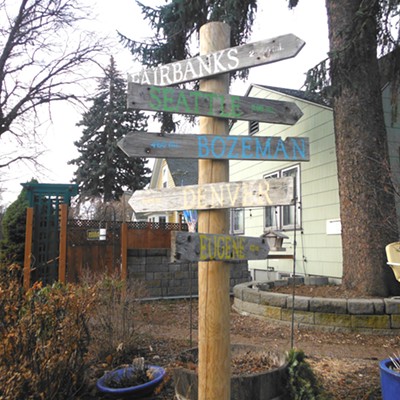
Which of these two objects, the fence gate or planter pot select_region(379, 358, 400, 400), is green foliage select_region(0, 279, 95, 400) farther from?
the fence gate

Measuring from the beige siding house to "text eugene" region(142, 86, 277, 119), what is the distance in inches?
255

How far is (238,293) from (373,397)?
4649 millimetres

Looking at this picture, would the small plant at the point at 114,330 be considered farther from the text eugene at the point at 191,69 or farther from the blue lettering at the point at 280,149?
the blue lettering at the point at 280,149

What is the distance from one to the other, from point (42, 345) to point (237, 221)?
1168 cm

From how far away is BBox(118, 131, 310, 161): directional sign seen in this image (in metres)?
2.75

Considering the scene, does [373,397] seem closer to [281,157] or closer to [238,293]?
[281,157]

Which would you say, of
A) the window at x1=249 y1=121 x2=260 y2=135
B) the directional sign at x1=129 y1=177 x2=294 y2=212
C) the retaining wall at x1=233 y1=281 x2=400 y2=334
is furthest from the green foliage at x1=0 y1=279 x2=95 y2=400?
the window at x1=249 y1=121 x2=260 y2=135

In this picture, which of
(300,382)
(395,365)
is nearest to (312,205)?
(395,365)

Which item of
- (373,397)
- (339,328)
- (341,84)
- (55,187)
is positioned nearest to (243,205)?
(373,397)

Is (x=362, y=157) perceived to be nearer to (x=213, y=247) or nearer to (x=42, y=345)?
(x=213, y=247)

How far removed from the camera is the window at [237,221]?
14.0 metres

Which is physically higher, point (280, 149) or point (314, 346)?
point (280, 149)

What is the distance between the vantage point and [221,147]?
2.81m

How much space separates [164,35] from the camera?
1013 centimetres
